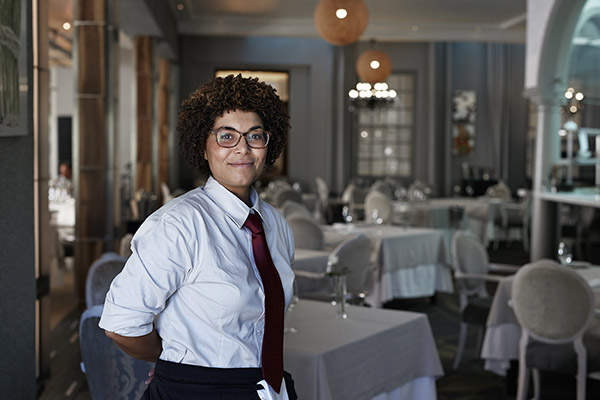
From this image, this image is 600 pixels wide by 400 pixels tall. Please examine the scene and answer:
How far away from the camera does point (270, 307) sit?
1.81 m

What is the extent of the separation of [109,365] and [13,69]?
1.69 meters

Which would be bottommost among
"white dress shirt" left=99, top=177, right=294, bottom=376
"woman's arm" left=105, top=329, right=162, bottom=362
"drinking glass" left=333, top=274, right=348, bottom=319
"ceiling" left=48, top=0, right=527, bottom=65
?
"drinking glass" left=333, top=274, right=348, bottom=319

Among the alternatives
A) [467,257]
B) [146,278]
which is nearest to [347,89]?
[467,257]

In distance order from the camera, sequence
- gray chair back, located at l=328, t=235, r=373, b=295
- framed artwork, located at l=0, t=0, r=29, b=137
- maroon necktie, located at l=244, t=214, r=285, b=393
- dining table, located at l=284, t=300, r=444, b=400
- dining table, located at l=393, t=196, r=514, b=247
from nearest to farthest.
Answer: maroon necktie, located at l=244, t=214, r=285, b=393
dining table, located at l=284, t=300, r=444, b=400
framed artwork, located at l=0, t=0, r=29, b=137
gray chair back, located at l=328, t=235, r=373, b=295
dining table, located at l=393, t=196, r=514, b=247

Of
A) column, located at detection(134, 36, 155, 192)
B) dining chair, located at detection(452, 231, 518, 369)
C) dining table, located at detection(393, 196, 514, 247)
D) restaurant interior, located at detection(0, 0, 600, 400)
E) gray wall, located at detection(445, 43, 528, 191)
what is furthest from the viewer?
gray wall, located at detection(445, 43, 528, 191)

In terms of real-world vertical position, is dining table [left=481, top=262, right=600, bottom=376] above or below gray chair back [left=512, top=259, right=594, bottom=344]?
below

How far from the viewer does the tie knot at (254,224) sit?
6.10 ft

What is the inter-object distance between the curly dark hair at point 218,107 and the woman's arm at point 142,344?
0.49 meters

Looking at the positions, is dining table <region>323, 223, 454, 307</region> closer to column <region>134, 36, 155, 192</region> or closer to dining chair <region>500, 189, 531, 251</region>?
column <region>134, 36, 155, 192</region>

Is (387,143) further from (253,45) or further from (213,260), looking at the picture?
(213,260)

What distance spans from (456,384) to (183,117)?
147 inches

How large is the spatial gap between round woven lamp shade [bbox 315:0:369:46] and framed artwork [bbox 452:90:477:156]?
10342 mm

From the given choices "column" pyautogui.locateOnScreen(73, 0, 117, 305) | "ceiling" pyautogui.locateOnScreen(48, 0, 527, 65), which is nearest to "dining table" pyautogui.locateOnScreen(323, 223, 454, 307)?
"column" pyautogui.locateOnScreen(73, 0, 117, 305)

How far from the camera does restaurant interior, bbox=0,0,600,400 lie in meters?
3.46
